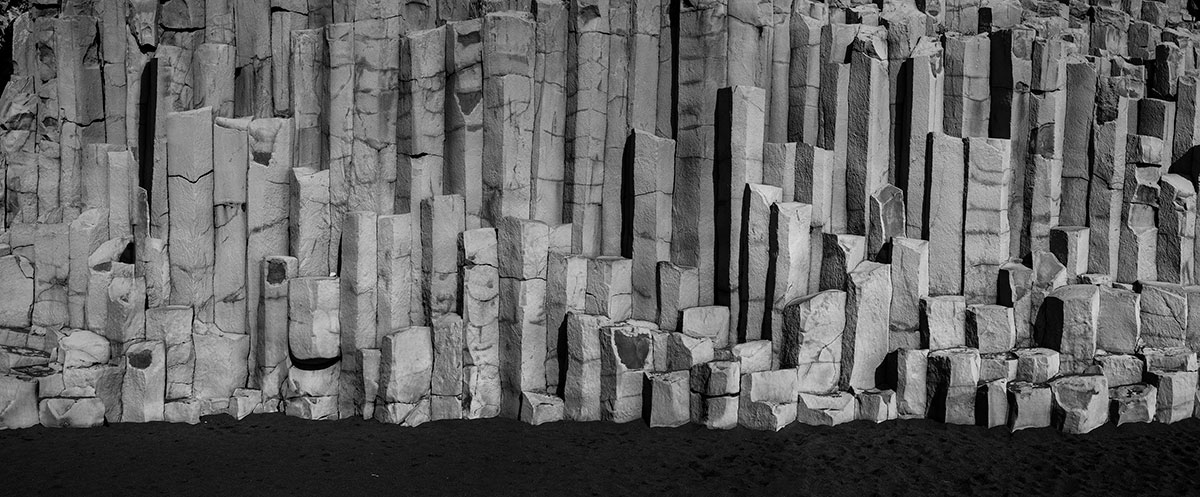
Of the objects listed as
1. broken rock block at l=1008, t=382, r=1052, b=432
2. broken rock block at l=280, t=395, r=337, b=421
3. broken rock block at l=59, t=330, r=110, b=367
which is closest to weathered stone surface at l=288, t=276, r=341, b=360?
broken rock block at l=280, t=395, r=337, b=421

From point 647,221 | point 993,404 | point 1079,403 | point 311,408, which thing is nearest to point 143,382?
point 311,408

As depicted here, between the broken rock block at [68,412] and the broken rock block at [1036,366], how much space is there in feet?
23.2

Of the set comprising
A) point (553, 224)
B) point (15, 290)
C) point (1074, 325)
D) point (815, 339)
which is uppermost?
point (553, 224)

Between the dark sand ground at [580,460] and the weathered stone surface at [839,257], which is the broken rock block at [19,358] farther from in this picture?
the weathered stone surface at [839,257]

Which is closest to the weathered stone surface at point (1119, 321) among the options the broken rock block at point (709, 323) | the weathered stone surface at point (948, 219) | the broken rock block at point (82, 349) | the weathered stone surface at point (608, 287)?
the weathered stone surface at point (948, 219)

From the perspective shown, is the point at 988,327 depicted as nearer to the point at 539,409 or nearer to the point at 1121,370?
the point at 1121,370

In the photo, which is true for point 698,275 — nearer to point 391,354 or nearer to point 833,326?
point 833,326

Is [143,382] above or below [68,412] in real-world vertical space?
above

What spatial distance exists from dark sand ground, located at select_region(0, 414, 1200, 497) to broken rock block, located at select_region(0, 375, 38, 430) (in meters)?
0.11

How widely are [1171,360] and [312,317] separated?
22.5 ft

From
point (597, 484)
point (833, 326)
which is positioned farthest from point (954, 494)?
point (597, 484)

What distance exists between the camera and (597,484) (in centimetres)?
713

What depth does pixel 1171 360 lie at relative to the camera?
8664 mm

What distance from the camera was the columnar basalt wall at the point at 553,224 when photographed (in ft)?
27.0
